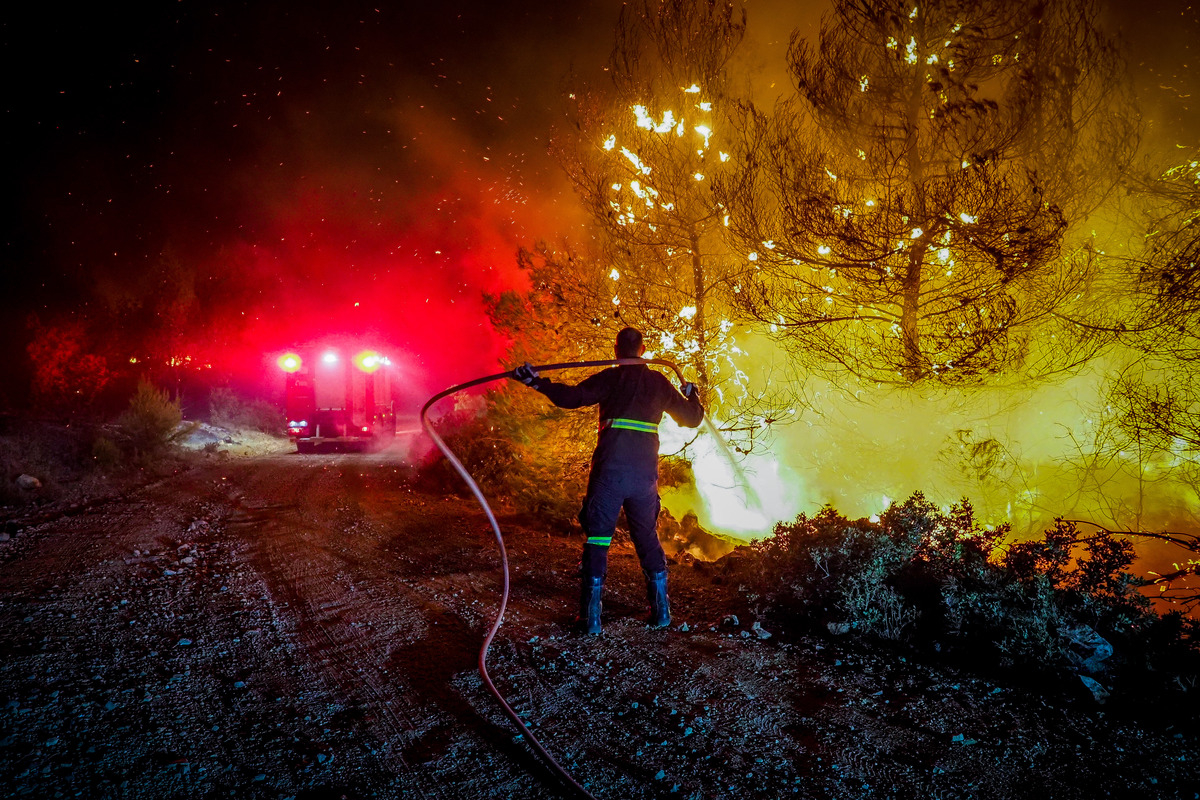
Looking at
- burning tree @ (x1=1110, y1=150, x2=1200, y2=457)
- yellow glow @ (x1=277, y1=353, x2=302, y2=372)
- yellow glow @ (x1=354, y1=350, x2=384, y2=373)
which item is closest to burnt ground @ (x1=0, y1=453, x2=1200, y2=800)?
burning tree @ (x1=1110, y1=150, x2=1200, y2=457)

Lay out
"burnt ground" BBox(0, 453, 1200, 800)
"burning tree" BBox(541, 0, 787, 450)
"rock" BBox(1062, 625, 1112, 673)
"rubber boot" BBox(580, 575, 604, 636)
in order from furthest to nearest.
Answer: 1. "burning tree" BBox(541, 0, 787, 450)
2. "rubber boot" BBox(580, 575, 604, 636)
3. "rock" BBox(1062, 625, 1112, 673)
4. "burnt ground" BBox(0, 453, 1200, 800)

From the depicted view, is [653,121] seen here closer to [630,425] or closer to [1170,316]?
[630,425]

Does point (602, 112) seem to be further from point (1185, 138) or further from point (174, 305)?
point (174, 305)

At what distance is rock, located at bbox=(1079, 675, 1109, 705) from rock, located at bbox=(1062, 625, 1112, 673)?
0.37 feet

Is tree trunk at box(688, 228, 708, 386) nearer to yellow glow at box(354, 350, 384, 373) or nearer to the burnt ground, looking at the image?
the burnt ground

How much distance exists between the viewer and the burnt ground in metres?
2.61

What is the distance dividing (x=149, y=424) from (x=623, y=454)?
15.4 meters

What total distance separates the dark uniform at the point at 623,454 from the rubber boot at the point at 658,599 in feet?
0.18

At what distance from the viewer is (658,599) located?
178 inches

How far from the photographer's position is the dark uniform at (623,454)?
446cm

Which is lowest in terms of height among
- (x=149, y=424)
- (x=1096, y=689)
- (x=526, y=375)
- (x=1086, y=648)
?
(x=1096, y=689)

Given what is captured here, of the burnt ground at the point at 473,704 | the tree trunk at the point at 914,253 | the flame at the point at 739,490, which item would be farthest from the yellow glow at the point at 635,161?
A: the burnt ground at the point at 473,704

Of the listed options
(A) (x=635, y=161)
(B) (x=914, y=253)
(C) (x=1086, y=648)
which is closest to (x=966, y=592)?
(C) (x=1086, y=648)

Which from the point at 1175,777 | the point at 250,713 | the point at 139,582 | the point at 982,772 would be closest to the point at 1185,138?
the point at 1175,777
